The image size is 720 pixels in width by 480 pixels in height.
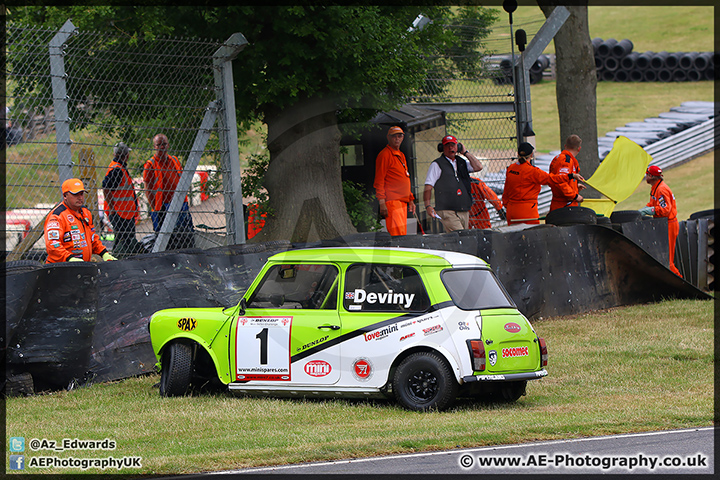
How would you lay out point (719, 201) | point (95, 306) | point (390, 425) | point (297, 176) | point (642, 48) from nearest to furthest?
point (390, 425)
point (95, 306)
point (297, 176)
point (719, 201)
point (642, 48)

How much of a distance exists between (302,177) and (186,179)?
3.24 metres

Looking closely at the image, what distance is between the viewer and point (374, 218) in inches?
610

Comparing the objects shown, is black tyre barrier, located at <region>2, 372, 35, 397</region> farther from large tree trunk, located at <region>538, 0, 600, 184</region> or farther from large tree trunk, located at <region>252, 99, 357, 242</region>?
large tree trunk, located at <region>538, 0, 600, 184</region>

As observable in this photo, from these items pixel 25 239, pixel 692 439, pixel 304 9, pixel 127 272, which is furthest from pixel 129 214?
pixel 692 439

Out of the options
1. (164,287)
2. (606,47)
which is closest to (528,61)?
(164,287)

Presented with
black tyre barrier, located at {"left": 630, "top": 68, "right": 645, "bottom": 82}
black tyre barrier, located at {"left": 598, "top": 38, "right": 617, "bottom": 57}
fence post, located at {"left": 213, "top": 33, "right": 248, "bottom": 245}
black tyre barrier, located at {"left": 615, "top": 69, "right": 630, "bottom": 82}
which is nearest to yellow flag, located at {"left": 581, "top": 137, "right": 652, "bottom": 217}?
fence post, located at {"left": 213, "top": 33, "right": 248, "bottom": 245}

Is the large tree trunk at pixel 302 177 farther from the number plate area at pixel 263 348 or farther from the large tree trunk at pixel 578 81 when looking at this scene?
the large tree trunk at pixel 578 81

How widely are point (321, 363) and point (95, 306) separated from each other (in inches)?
97.6

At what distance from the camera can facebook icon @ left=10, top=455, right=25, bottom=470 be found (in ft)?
18.9

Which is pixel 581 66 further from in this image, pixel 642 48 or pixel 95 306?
pixel 642 48

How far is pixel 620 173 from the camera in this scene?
14031mm

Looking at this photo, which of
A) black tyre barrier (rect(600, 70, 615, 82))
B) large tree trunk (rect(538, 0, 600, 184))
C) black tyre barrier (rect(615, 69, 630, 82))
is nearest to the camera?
large tree trunk (rect(538, 0, 600, 184))

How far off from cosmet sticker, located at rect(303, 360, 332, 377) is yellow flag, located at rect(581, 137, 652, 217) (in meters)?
7.69

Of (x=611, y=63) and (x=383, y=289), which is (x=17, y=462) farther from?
(x=611, y=63)
